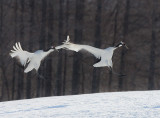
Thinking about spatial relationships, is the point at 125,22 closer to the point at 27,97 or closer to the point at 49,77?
the point at 49,77

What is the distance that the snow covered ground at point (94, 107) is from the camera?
2.11m

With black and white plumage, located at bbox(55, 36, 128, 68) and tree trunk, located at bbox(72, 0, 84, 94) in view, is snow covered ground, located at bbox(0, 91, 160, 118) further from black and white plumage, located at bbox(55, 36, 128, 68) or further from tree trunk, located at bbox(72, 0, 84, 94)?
black and white plumage, located at bbox(55, 36, 128, 68)

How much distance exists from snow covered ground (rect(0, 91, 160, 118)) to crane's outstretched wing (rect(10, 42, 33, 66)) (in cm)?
35

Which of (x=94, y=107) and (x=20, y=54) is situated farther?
(x=20, y=54)

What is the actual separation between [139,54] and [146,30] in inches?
8.3

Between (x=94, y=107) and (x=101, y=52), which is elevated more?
(x=101, y=52)

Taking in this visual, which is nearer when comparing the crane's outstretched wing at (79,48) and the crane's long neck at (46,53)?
the crane's outstretched wing at (79,48)

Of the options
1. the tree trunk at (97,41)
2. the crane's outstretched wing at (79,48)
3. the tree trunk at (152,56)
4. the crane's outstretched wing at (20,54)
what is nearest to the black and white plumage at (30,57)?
the crane's outstretched wing at (20,54)

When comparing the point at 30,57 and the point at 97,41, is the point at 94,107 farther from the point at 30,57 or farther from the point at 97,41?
the point at 30,57

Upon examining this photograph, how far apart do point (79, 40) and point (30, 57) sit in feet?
1.44

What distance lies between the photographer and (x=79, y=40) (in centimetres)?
271

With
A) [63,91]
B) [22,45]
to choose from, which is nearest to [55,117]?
[63,91]

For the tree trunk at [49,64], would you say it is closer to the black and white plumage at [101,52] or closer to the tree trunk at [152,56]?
the black and white plumage at [101,52]

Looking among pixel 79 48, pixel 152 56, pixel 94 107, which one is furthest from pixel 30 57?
pixel 152 56
